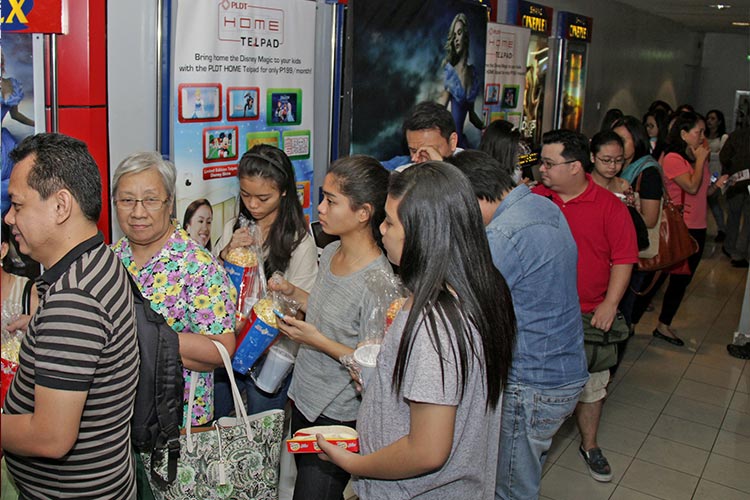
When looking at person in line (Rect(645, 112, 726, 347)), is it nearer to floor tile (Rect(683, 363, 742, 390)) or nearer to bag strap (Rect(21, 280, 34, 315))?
floor tile (Rect(683, 363, 742, 390))

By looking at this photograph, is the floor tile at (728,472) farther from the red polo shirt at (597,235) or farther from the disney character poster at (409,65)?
the disney character poster at (409,65)

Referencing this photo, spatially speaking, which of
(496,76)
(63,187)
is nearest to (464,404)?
(63,187)

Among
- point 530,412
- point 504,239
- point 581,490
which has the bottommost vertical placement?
point 581,490

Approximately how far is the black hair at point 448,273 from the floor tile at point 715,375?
14.6ft

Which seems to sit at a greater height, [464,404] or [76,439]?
[464,404]

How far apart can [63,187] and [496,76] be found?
581 cm

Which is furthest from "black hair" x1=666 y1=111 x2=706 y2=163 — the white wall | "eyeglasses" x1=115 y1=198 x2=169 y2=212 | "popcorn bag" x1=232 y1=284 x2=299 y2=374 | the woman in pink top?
the white wall

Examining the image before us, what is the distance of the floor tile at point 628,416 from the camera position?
16.0ft

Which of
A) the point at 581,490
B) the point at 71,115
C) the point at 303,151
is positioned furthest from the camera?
the point at 303,151

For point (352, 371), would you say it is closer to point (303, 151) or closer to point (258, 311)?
point (258, 311)

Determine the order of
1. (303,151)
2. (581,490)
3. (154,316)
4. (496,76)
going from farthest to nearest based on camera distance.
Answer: (496,76) → (303,151) → (581,490) → (154,316)

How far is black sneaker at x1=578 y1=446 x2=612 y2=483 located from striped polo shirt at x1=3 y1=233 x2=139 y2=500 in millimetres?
2880

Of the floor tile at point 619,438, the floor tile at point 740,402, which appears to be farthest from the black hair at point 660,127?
the floor tile at point 619,438

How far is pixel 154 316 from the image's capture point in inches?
84.3
